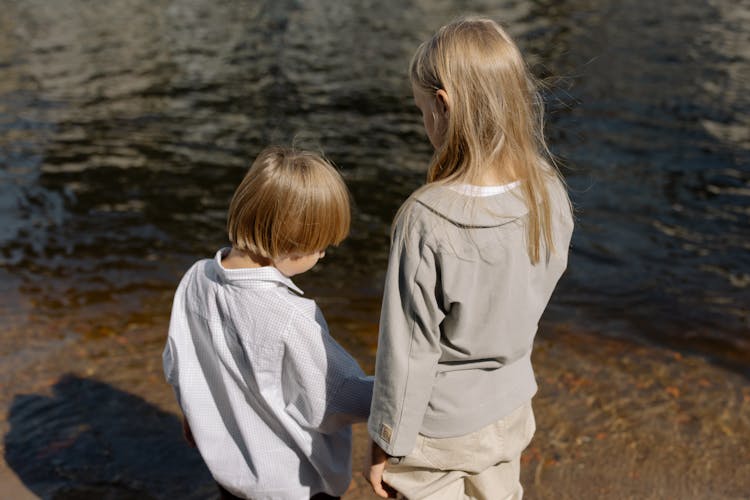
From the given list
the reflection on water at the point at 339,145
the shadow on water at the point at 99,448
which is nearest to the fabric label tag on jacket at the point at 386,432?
the reflection on water at the point at 339,145

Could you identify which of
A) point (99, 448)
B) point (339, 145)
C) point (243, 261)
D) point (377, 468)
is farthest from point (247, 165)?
Result: point (377, 468)

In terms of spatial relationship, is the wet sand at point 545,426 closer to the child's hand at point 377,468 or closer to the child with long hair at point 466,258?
the child's hand at point 377,468

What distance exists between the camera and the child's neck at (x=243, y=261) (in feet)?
7.28

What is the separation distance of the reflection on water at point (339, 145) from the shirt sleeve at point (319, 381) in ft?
2.24

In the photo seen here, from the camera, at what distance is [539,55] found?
13.6 metres

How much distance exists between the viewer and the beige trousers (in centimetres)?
212

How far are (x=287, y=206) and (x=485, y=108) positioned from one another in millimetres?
598

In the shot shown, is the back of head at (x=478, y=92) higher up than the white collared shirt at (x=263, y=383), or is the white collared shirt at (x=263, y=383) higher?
the back of head at (x=478, y=92)

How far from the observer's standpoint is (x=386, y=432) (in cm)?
202

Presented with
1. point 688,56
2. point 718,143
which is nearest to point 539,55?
point 688,56

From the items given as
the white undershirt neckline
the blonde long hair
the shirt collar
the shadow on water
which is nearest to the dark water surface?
the shadow on water

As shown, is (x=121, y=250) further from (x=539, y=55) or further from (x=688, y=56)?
(x=688, y=56)

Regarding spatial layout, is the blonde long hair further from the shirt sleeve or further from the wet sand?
the wet sand

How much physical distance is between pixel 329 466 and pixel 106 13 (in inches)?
662
